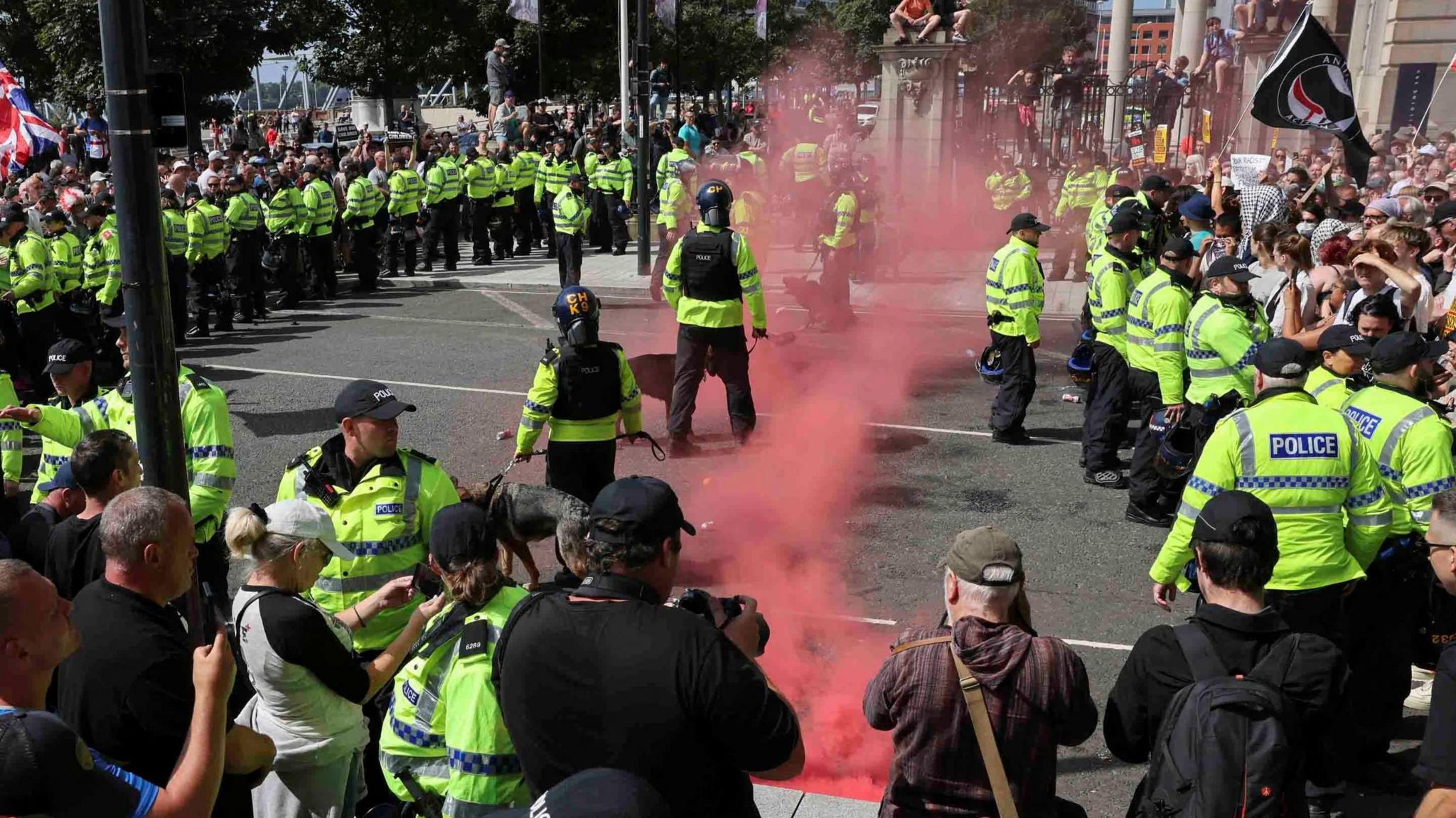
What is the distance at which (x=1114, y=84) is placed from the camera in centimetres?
2375

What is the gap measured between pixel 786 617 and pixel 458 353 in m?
8.15

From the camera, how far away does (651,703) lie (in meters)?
2.97

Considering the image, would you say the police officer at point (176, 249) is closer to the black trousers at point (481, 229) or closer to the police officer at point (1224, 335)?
the black trousers at point (481, 229)

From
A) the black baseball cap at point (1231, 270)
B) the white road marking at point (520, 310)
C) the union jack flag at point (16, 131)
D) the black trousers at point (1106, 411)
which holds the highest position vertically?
the union jack flag at point (16, 131)

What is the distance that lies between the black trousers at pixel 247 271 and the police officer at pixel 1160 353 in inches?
459

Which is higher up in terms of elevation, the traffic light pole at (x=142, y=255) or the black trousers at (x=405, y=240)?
the traffic light pole at (x=142, y=255)

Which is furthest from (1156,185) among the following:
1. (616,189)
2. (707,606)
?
(616,189)

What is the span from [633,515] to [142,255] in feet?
8.85

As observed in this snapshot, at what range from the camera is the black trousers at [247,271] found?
53.5 ft

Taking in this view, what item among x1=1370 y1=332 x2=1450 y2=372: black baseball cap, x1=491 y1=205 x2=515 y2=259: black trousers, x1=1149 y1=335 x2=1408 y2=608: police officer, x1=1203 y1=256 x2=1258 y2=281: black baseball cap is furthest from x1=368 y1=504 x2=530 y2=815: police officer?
x1=491 y1=205 x2=515 y2=259: black trousers

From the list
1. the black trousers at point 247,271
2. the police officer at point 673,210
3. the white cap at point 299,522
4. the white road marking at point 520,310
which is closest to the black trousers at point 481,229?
the white road marking at point 520,310

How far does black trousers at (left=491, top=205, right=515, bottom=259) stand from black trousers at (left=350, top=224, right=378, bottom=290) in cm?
282

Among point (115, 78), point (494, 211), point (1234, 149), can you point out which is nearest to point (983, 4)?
point (1234, 149)

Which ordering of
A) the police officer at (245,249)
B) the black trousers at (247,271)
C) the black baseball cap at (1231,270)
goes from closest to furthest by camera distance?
the black baseball cap at (1231,270) < the police officer at (245,249) < the black trousers at (247,271)
